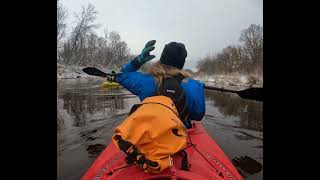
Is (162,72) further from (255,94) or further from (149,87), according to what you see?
(255,94)

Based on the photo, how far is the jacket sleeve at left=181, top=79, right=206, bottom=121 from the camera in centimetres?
326

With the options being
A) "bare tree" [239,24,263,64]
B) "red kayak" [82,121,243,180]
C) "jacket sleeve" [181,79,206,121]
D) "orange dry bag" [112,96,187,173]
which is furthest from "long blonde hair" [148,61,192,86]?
"bare tree" [239,24,263,64]

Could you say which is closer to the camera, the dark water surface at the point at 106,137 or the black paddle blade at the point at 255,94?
the black paddle blade at the point at 255,94

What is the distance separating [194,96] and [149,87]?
566 mm

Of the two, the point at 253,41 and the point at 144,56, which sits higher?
the point at 253,41

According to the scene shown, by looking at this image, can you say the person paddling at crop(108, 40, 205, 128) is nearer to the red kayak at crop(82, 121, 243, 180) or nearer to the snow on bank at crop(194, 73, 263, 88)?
the red kayak at crop(82, 121, 243, 180)

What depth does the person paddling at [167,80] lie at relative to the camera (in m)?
3.07

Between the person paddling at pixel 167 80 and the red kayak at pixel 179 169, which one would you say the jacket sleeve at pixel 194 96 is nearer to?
the person paddling at pixel 167 80

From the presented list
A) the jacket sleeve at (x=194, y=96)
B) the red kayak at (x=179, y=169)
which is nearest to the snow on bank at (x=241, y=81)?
the jacket sleeve at (x=194, y=96)

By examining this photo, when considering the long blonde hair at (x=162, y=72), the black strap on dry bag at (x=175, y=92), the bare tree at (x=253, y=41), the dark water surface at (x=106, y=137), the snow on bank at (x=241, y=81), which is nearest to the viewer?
the black strap on dry bag at (x=175, y=92)

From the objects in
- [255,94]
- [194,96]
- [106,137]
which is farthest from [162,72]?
[106,137]

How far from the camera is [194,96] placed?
3297mm
